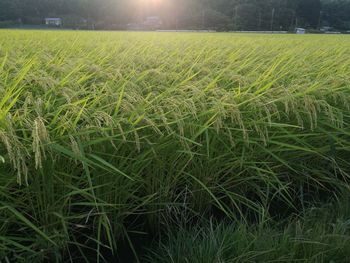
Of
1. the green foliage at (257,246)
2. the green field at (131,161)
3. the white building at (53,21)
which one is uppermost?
the green field at (131,161)

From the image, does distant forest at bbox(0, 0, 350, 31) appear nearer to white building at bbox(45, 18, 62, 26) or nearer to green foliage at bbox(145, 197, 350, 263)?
white building at bbox(45, 18, 62, 26)

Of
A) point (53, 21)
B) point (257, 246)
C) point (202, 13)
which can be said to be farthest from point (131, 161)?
point (202, 13)

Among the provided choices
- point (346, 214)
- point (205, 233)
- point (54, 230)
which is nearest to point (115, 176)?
point (54, 230)

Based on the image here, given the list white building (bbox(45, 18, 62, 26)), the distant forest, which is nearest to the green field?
the distant forest

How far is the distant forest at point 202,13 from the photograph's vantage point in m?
41.7

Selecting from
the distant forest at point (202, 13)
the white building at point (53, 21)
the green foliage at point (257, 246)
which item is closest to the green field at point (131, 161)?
the green foliage at point (257, 246)

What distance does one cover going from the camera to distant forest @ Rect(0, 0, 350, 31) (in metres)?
41.7

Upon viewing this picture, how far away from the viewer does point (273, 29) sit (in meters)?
44.0

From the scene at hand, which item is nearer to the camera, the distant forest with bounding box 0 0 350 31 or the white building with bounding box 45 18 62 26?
the white building with bounding box 45 18 62 26

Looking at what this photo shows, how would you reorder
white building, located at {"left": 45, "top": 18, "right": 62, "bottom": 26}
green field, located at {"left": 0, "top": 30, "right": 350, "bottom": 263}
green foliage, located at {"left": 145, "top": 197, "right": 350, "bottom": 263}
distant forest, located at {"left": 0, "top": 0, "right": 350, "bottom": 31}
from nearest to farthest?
green field, located at {"left": 0, "top": 30, "right": 350, "bottom": 263}
green foliage, located at {"left": 145, "top": 197, "right": 350, "bottom": 263}
white building, located at {"left": 45, "top": 18, "right": 62, "bottom": 26}
distant forest, located at {"left": 0, "top": 0, "right": 350, "bottom": 31}

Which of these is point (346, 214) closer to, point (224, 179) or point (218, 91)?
point (224, 179)

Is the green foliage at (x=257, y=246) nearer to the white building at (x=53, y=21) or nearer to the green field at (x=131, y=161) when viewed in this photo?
the green field at (x=131, y=161)

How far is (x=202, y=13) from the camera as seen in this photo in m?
43.5

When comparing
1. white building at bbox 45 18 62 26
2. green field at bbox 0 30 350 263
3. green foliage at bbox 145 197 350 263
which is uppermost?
green field at bbox 0 30 350 263
